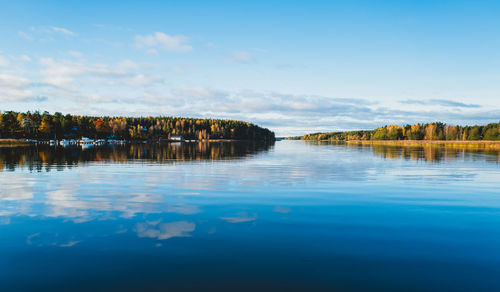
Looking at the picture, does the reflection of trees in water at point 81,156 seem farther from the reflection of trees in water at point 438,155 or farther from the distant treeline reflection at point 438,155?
the distant treeline reflection at point 438,155

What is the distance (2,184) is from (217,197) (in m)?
17.6

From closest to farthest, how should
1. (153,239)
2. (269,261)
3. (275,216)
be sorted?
(269,261), (153,239), (275,216)

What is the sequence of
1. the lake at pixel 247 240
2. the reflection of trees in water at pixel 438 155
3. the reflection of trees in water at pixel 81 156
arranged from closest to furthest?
the lake at pixel 247 240 < the reflection of trees in water at pixel 81 156 < the reflection of trees in water at pixel 438 155

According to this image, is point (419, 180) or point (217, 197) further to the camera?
point (419, 180)

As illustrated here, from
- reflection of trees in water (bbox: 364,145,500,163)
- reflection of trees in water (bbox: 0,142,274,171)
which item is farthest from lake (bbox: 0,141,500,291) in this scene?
reflection of trees in water (bbox: 364,145,500,163)

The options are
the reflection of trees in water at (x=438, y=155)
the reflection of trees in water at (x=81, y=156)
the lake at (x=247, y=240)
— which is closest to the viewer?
the lake at (x=247, y=240)

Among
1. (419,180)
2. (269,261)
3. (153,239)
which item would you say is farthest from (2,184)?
(419,180)

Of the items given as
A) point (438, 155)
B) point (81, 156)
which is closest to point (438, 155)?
point (438, 155)

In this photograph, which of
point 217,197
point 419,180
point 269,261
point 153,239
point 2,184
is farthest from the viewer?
point 419,180

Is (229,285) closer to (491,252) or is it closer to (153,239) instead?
(153,239)

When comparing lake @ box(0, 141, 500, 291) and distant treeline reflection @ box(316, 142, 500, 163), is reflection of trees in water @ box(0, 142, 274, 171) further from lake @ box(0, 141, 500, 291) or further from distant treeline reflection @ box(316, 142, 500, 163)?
distant treeline reflection @ box(316, 142, 500, 163)

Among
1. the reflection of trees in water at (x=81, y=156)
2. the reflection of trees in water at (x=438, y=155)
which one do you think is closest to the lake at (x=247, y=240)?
the reflection of trees in water at (x=81, y=156)

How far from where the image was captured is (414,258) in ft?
32.2

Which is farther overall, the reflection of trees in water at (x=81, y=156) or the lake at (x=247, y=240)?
the reflection of trees in water at (x=81, y=156)
